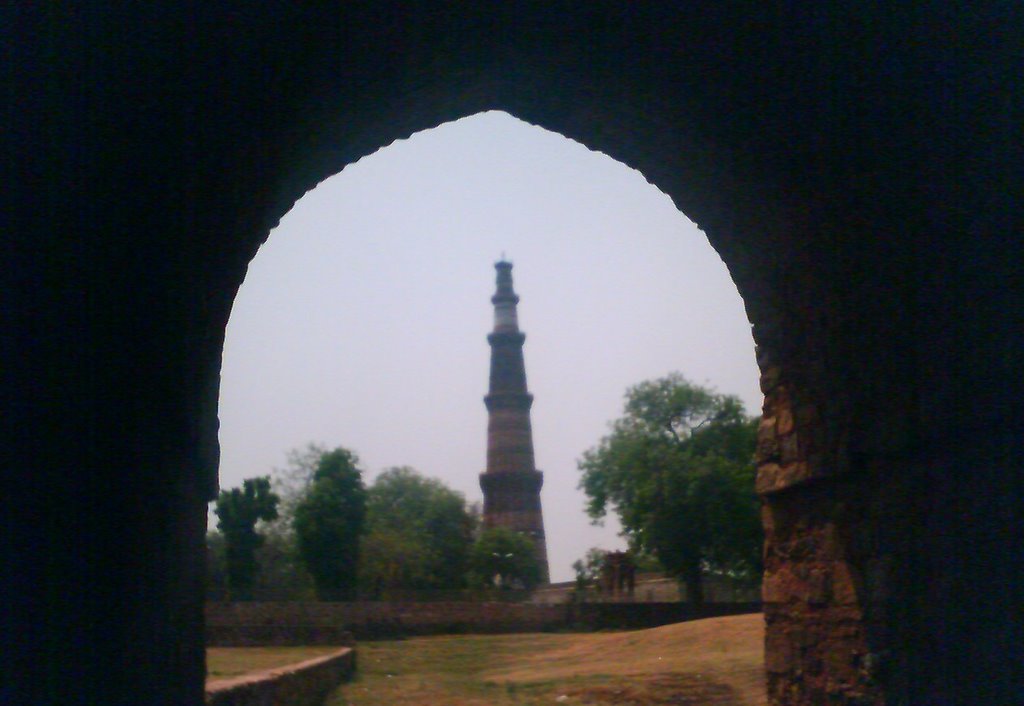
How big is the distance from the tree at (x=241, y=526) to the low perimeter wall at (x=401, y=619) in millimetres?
5583

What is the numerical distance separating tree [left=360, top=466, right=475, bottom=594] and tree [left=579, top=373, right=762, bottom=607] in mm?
7270

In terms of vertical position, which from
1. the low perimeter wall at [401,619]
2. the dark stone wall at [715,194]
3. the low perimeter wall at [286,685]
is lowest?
the low perimeter wall at [401,619]

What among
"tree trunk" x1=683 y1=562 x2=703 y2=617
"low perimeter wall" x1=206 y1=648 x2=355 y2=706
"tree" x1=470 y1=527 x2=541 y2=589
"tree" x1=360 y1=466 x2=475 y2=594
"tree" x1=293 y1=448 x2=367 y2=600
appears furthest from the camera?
"tree" x1=470 y1=527 x2=541 y2=589

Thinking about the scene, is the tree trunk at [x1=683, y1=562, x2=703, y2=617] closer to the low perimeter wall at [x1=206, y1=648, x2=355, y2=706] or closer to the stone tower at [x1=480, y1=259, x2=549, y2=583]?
the stone tower at [x1=480, y1=259, x2=549, y2=583]

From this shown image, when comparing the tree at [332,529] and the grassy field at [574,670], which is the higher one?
the tree at [332,529]

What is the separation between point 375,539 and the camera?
131 feet

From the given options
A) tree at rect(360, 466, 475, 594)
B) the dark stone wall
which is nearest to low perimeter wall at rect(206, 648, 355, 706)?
the dark stone wall

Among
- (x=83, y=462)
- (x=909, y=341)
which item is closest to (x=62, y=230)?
(x=83, y=462)

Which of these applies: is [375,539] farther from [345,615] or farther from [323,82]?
[323,82]

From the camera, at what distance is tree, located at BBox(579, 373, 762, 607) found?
33.0 metres

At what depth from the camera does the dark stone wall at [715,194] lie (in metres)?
3.68

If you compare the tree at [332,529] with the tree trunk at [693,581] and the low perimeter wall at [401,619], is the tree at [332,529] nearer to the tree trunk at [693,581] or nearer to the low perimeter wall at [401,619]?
the low perimeter wall at [401,619]

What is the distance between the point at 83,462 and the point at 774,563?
398 centimetres

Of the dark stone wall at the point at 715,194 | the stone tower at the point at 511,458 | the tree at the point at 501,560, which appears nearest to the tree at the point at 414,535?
the tree at the point at 501,560
